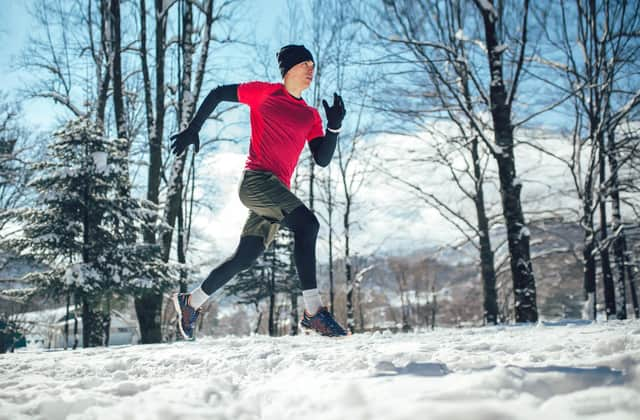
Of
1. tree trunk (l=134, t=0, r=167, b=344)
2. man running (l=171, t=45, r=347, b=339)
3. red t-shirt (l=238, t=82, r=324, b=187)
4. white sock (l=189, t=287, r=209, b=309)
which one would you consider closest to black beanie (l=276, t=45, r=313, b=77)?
man running (l=171, t=45, r=347, b=339)

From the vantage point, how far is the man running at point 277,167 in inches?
106

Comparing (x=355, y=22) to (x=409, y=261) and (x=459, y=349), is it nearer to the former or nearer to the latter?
(x=459, y=349)

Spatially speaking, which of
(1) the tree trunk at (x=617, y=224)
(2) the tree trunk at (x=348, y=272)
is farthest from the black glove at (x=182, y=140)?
(2) the tree trunk at (x=348, y=272)

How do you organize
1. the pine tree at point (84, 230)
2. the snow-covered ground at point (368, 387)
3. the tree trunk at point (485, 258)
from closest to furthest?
the snow-covered ground at point (368, 387)
the pine tree at point (84, 230)
the tree trunk at point (485, 258)

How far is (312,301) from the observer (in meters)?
2.69

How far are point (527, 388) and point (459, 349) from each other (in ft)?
3.22

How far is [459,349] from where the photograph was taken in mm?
2287

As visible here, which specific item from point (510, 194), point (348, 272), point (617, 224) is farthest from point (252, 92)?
point (617, 224)

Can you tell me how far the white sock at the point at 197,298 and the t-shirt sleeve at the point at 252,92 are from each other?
1.51 meters

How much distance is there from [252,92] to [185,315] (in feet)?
5.88

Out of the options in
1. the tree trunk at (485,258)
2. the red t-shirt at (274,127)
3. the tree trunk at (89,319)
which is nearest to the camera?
the red t-shirt at (274,127)

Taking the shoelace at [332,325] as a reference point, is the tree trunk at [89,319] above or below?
below

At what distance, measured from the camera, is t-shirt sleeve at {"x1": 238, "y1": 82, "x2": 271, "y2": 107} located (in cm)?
286

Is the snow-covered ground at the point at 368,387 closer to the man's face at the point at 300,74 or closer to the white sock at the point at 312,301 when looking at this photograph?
the white sock at the point at 312,301
